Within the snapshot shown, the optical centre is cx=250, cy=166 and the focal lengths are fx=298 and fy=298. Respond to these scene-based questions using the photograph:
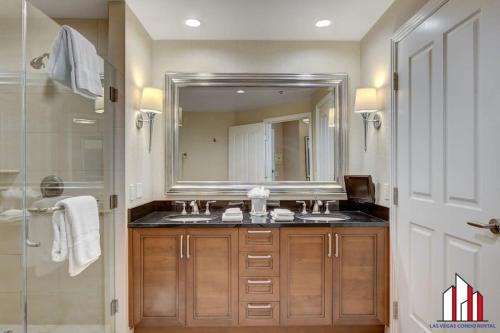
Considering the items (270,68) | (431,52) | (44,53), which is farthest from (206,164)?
(431,52)

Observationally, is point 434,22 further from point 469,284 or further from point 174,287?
point 174,287

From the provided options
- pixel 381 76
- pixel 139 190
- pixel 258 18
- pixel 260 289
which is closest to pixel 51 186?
pixel 139 190

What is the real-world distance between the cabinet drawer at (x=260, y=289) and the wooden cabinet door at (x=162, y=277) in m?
0.45

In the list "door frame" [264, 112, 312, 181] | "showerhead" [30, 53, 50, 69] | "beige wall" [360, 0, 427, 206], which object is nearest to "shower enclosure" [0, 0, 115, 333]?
"showerhead" [30, 53, 50, 69]

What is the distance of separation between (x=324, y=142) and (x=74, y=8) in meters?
2.34

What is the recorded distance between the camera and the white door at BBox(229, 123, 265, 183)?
280cm

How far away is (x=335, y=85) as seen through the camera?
278 centimetres

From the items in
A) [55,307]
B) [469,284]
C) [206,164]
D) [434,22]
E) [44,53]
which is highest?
[434,22]

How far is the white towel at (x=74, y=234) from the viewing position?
166cm

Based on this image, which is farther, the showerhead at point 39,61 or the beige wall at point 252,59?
the beige wall at point 252,59

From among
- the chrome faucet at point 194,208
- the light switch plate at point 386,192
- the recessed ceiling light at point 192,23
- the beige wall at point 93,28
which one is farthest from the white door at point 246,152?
the beige wall at point 93,28

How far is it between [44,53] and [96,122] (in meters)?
0.51

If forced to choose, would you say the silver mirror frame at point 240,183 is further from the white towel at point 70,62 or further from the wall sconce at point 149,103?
the white towel at point 70,62

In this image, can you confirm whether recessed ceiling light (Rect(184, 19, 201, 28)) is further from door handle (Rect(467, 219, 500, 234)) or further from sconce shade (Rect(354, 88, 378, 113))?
door handle (Rect(467, 219, 500, 234))
